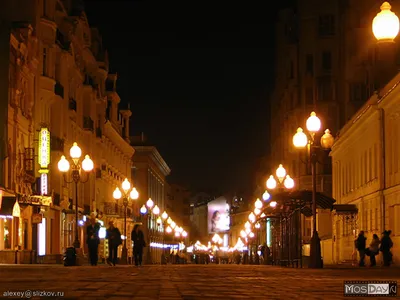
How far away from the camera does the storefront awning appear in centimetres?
4483

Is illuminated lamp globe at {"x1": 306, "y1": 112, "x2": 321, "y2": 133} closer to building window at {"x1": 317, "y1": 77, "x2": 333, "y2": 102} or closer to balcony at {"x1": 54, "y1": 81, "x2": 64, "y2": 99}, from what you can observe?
balcony at {"x1": 54, "y1": 81, "x2": 64, "y2": 99}

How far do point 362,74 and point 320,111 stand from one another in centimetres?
1385

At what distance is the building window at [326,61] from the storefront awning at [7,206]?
144 ft

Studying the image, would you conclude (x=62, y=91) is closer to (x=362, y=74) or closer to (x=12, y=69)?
(x=12, y=69)

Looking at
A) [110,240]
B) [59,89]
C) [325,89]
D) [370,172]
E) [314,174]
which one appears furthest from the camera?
[325,89]

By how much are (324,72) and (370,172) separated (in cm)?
3095

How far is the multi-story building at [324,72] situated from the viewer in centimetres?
7012

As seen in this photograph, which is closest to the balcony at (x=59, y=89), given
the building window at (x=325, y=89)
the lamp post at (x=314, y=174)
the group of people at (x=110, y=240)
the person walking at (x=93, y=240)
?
the group of people at (x=110, y=240)

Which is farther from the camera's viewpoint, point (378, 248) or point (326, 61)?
point (326, 61)

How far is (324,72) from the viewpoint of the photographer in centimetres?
8419

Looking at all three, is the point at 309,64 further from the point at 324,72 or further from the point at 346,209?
the point at 346,209

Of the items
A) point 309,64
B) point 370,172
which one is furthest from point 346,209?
point 309,64

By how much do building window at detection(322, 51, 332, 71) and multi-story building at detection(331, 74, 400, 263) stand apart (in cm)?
1584

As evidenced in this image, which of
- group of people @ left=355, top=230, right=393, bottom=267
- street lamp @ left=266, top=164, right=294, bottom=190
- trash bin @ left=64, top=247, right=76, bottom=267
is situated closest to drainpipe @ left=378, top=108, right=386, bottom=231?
group of people @ left=355, top=230, right=393, bottom=267
